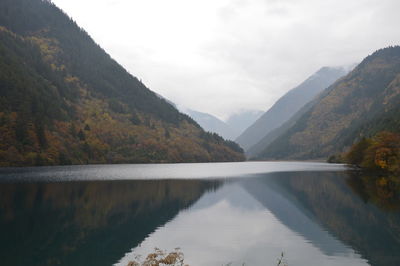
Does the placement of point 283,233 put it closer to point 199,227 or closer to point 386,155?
point 199,227

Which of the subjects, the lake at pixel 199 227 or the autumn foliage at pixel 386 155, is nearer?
the lake at pixel 199 227

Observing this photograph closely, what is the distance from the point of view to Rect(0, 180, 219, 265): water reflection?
31.0 meters

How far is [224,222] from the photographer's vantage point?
4794 centimetres

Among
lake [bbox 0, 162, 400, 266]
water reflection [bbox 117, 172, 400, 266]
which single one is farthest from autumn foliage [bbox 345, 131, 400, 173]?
water reflection [bbox 117, 172, 400, 266]

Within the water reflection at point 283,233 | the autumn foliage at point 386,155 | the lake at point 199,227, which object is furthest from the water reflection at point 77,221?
the autumn foliage at point 386,155

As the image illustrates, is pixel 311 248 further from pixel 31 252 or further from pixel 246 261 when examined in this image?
pixel 31 252

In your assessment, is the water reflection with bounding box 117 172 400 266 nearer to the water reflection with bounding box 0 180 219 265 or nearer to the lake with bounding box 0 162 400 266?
the lake with bounding box 0 162 400 266

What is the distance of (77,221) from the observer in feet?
146

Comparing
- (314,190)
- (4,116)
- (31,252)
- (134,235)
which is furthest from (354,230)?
(4,116)

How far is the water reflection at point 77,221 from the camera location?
1219 inches

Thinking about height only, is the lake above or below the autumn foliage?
below

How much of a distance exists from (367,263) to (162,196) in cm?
4464

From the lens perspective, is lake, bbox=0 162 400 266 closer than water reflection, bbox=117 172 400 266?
Yes

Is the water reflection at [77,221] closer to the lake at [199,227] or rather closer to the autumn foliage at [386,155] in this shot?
the lake at [199,227]
